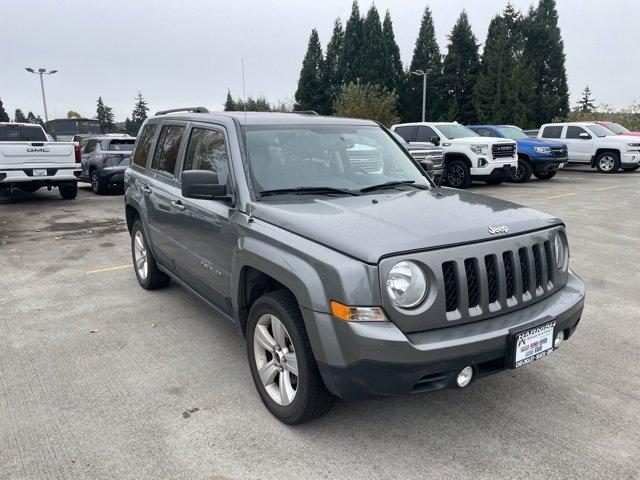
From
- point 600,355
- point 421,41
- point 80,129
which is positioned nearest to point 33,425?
point 600,355

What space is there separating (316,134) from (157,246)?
2.04m

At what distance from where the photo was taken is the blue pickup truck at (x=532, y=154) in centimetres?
1673

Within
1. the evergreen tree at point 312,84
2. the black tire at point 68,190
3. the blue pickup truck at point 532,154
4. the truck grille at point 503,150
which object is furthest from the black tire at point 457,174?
the evergreen tree at point 312,84

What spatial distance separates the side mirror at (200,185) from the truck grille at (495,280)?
157cm

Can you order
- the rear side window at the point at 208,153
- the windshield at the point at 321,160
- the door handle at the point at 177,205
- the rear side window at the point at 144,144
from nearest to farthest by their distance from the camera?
1. the windshield at the point at 321,160
2. the rear side window at the point at 208,153
3. the door handle at the point at 177,205
4. the rear side window at the point at 144,144

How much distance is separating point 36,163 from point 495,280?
12062 millimetres

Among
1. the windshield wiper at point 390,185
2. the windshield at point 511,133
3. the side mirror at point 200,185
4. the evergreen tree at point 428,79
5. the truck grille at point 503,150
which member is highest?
the evergreen tree at point 428,79

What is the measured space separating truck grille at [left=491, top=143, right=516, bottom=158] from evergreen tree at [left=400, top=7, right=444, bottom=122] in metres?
42.2

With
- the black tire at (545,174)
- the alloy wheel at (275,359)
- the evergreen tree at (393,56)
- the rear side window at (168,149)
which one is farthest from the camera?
the evergreen tree at (393,56)

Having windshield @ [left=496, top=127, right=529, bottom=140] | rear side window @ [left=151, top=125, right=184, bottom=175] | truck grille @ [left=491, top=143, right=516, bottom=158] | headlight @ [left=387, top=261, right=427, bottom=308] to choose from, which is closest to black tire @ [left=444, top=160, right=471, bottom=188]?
truck grille @ [left=491, top=143, right=516, bottom=158]

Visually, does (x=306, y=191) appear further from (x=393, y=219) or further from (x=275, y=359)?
(x=275, y=359)

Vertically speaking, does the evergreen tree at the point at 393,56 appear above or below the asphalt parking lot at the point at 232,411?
above

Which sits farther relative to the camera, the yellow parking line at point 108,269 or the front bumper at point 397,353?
the yellow parking line at point 108,269

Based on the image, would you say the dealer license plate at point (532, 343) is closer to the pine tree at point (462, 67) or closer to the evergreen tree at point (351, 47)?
the pine tree at point (462, 67)
